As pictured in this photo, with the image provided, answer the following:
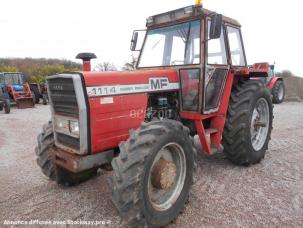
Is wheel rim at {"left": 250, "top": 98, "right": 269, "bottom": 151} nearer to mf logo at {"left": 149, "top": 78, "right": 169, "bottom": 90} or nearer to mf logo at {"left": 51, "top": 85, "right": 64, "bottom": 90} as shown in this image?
mf logo at {"left": 149, "top": 78, "right": 169, "bottom": 90}

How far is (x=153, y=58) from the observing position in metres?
4.38

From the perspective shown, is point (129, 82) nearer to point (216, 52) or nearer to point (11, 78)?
point (216, 52)

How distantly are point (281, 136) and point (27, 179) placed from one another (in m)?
5.71

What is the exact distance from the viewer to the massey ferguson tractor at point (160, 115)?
280cm

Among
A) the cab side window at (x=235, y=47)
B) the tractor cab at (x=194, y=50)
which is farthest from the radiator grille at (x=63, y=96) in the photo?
the cab side window at (x=235, y=47)

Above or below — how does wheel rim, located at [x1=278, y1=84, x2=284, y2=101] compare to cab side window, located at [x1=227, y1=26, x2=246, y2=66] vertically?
below


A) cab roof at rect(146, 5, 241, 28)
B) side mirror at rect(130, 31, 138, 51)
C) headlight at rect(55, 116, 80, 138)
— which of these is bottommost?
headlight at rect(55, 116, 80, 138)

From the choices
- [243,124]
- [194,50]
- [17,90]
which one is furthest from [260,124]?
[17,90]

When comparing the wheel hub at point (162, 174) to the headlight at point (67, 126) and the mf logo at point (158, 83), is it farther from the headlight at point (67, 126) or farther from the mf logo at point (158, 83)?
the mf logo at point (158, 83)

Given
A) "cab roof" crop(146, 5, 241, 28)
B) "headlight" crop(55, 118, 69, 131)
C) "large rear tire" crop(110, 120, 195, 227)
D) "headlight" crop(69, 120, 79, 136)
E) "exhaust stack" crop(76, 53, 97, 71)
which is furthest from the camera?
"cab roof" crop(146, 5, 241, 28)

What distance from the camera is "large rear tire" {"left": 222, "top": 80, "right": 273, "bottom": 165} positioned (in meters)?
4.36

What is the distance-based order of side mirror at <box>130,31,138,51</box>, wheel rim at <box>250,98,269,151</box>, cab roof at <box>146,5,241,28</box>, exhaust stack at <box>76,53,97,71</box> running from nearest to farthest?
exhaust stack at <box>76,53,97,71</box> < cab roof at <box>146,5,241,28</box> < side mirror at <box>130,31,138,51</box> < wheel rim at <box>250,98,269,151</box>

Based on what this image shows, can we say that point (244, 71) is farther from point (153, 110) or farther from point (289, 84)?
point (289, 84)

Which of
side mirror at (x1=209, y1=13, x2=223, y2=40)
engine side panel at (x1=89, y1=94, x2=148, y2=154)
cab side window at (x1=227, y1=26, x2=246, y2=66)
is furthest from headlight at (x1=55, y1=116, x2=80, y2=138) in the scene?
cab side window at (x1=227, y1=26, x2=246, y2=66)
